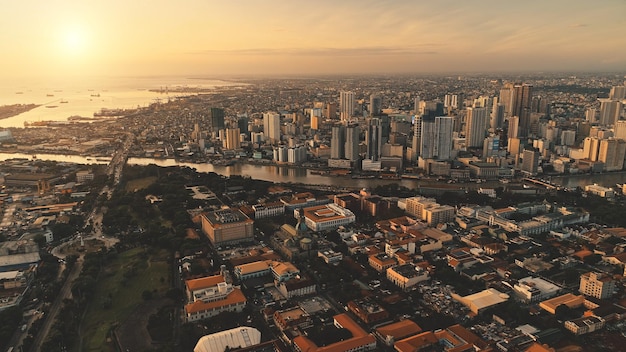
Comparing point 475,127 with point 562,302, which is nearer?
point 562,302

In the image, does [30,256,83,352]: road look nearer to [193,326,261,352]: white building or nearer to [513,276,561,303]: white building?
[193,326,261,352]: white building

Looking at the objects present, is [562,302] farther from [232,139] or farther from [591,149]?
[232,139]

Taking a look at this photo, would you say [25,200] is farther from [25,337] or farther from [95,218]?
[25,337]

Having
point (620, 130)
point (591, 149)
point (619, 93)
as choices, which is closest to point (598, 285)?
point (591, 149)

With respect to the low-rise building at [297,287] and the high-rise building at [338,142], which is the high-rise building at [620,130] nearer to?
the high-rise building at [338,142]

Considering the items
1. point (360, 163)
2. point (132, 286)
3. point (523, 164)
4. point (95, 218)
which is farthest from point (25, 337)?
point (523, 164)

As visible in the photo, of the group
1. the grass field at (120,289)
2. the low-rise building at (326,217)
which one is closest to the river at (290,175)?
the low-rise building at (326,217)

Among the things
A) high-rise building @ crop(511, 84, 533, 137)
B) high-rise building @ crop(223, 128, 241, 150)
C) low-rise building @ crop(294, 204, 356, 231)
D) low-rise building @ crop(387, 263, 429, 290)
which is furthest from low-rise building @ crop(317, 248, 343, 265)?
high-rise building @ crop(511, 84, 533, 137)
